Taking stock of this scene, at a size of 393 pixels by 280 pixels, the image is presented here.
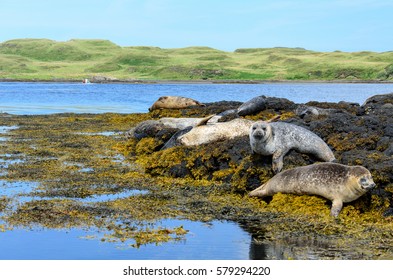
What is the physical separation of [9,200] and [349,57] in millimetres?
135880

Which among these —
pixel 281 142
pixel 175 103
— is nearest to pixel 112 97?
pixel 175 103

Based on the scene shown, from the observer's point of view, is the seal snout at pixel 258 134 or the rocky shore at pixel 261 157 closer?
the rocky shore at pixel 261 157

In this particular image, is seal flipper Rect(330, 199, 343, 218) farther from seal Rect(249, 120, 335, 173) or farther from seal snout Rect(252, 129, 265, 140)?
seal snout Rect(252, 129, 265, 140)

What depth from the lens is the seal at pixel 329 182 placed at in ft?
26.6

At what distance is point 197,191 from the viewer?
32.6 feet

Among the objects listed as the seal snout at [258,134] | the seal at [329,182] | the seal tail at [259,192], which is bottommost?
the seal tail at [259,192]

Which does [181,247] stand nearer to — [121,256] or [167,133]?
[121,256]

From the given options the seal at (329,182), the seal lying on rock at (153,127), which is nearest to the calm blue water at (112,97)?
the seal lying on rock at (153,127)

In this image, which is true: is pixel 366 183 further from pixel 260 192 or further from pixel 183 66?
pixel 183 66

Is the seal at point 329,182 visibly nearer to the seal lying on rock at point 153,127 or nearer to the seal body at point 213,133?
the seal body at point 213,133

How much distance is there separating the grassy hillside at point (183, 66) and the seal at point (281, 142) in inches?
3654

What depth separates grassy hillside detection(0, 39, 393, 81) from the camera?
109 m

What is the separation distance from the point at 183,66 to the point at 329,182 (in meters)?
113
